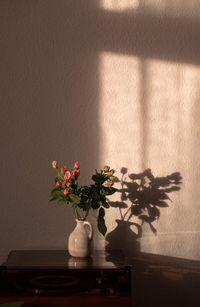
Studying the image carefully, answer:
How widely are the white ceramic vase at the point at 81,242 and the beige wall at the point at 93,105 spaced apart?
31 cm

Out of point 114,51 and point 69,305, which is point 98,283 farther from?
point 114,51

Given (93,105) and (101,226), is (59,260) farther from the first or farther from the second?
(93,105)

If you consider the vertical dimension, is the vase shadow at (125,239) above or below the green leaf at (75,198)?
below

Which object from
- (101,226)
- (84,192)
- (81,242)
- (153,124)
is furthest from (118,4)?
(81,242)

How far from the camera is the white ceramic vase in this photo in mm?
2836

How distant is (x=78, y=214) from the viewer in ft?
9.68

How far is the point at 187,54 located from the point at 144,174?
0.80m

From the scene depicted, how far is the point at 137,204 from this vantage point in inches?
127

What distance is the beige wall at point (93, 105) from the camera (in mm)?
3188

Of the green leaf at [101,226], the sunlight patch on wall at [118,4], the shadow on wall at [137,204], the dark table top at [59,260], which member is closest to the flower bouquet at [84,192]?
the green leaf at [101,226]

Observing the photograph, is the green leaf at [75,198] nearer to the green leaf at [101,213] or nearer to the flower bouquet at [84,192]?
the flower bouquet at [84,192]

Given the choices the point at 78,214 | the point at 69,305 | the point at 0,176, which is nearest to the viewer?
the point at 69,305

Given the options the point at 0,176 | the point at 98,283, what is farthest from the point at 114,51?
the point at 98,283

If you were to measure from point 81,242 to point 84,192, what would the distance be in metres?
0.27
